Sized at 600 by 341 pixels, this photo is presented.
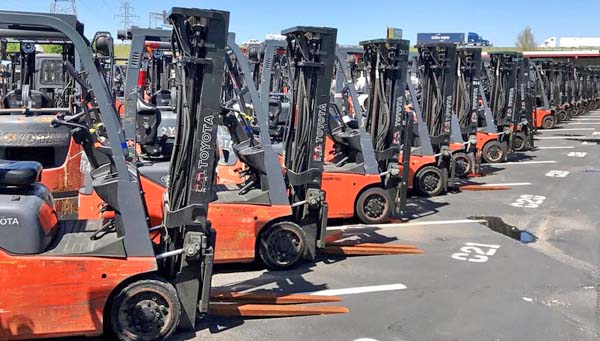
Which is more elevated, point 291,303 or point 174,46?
point 174,46

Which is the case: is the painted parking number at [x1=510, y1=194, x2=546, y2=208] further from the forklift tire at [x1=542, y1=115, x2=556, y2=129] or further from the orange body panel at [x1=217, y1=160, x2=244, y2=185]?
the forklift tire at [x1=542, y1=115, x2=556, y2=129]

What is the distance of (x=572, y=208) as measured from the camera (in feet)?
37.4

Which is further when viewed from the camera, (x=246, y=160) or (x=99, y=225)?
(x=246, y=160)

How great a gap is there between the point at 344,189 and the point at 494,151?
8.52m

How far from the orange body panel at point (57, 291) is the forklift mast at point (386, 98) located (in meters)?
5.43

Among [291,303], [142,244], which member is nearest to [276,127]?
[291,303]

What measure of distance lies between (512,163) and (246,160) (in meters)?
11.7

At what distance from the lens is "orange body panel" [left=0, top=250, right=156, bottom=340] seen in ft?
14.9

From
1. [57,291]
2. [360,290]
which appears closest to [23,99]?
[360,290]

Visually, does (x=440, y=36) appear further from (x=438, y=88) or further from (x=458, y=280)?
(x=458, y=280)

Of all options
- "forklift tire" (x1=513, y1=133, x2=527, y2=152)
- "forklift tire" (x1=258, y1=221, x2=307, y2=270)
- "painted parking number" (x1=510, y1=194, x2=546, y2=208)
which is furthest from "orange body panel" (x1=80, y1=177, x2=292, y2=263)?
"forklift tire" (x1=513, y1=133, x2=527, y2=152)

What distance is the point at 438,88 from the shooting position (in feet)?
39.8

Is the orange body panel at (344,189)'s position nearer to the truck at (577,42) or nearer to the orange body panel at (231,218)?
the orange body panel at (231,218)

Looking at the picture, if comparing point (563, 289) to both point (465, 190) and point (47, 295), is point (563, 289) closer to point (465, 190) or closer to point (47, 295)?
point (47, 295)
